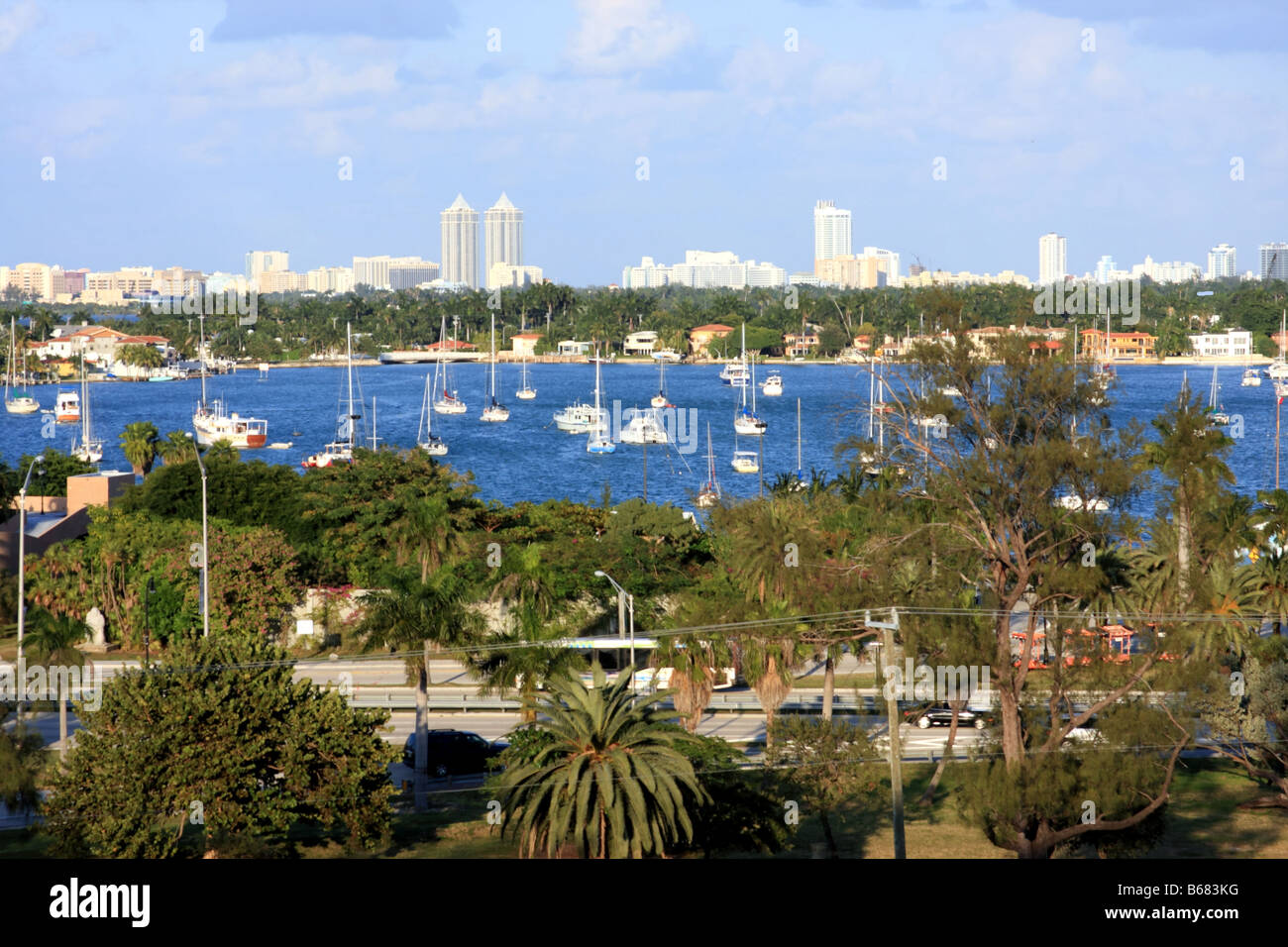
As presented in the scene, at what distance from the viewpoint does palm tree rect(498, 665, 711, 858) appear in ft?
70.7

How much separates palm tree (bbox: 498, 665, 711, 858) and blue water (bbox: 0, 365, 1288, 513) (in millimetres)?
55228

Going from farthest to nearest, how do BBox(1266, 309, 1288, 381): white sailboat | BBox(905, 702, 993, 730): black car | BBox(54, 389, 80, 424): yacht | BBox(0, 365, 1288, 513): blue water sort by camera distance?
BBox(1266, 309, 1288, 381): white sailboat < BBox(54, 389, 80, 424): yacht < BBox(0, 365, 1288, 513): blue water < BBox(905, 702, 993, 730): black car

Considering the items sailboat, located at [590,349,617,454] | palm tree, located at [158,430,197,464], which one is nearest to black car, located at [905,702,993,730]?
palm tree, located at [158,430,197,464]

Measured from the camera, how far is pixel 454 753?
32.4 m

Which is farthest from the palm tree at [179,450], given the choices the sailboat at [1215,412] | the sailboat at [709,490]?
the sailboat at [1215,412]

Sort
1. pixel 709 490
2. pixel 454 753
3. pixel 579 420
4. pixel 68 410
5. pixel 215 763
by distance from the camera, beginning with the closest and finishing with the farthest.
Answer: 1. pixel 215 763
2. pixel 454 753
3. pixel 709 490
4. pixel 579 420
5. pixel 68 410

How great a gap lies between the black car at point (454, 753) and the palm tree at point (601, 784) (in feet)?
30.7

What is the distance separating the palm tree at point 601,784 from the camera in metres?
21.6

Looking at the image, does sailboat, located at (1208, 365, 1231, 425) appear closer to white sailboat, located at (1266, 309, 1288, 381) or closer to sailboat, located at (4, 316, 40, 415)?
white sailboat, located at (1266, 309, 1288, 381)

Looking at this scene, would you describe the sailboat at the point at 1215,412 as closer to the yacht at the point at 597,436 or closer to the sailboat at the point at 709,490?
the sailboat at the point at 709,490

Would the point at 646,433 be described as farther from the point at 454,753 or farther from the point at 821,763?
the point at 821,763

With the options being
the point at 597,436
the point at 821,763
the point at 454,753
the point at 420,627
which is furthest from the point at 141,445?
the point at 821,763

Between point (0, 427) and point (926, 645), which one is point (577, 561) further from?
point (0, 427)

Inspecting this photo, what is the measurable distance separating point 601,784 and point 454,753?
11.5 meters
